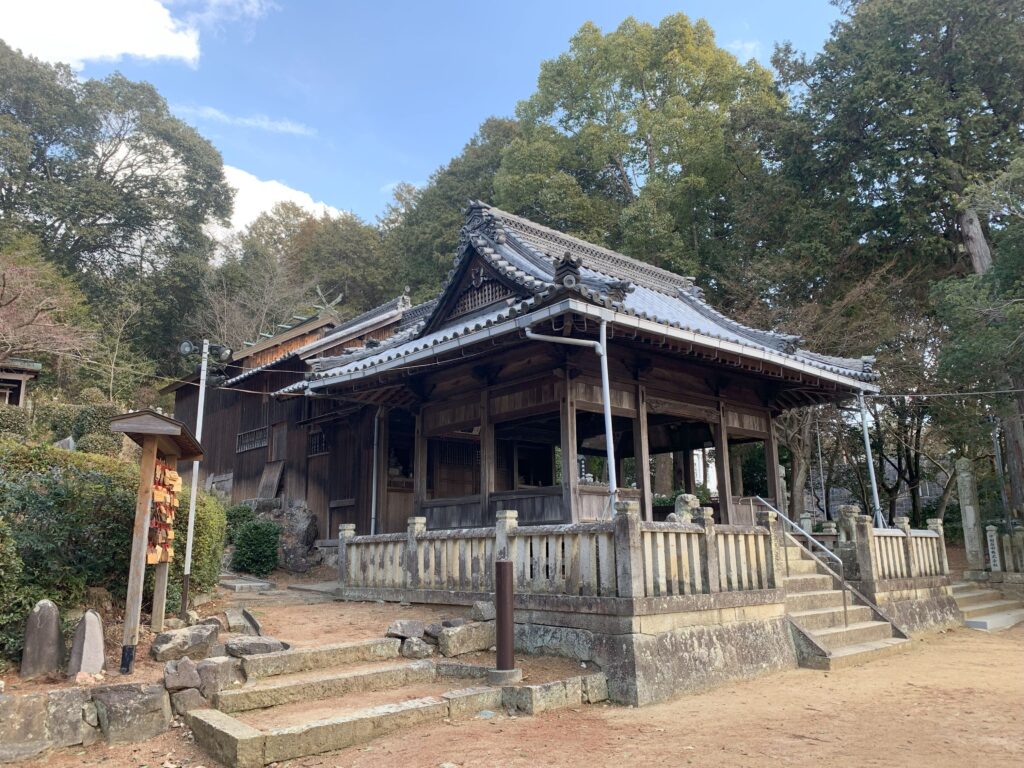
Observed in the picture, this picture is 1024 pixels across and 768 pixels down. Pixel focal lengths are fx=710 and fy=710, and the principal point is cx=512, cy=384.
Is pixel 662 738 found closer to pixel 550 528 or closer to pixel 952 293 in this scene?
pixel 550 528

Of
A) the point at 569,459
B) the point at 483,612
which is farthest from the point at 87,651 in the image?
the point at 569,459

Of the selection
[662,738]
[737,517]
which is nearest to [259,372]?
[737,517]

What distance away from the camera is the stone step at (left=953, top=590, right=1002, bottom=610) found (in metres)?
14.2

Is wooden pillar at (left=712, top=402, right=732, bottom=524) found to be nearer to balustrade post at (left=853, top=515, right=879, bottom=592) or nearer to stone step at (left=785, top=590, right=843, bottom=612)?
balustrade post at (left=853, top=515, right=879, bottom=592)

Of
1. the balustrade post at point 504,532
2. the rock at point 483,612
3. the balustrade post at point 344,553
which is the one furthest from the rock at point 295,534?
the balustrade post at point 504,532

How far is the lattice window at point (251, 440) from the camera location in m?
19.5

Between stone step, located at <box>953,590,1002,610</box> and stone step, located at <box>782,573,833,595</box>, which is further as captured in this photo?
stone step, located at <box>953,590,1002,610</box>

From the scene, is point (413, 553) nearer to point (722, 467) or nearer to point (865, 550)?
point (722, 467)

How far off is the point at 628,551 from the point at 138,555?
4596 mm

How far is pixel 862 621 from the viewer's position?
34.1 feet

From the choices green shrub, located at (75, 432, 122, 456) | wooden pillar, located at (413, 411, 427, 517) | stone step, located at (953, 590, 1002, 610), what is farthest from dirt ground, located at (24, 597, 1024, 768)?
green shrub, located at (75, 432, 122, 456)

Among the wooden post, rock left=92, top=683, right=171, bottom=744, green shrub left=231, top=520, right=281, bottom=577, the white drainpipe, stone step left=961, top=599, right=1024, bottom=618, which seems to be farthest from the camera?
green shrub left=231, top=520, right=281, bottom=577

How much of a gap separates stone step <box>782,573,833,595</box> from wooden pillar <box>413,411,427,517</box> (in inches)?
251

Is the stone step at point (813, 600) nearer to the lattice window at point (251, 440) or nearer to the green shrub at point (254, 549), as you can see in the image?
the green shrub at point (254, 549)
